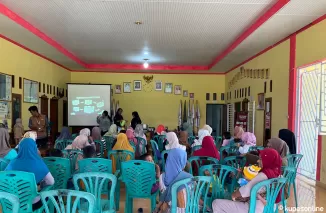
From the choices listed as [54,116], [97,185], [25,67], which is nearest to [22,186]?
[97,185]

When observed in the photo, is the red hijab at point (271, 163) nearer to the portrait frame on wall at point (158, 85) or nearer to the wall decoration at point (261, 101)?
the wall decoration at point (261, 101)

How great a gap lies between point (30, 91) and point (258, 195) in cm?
745

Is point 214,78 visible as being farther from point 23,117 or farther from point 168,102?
point 23,117

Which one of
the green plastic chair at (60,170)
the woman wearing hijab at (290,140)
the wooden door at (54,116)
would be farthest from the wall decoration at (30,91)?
the woman wearing hijab at (290,140)

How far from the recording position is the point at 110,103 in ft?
38.7

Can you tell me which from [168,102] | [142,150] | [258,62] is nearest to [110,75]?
[168,102]

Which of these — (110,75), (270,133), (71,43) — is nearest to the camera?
(270,133)

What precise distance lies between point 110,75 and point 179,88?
2.95 m

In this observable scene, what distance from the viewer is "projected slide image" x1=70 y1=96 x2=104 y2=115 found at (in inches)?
Result: 453

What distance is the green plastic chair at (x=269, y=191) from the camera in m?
2.62

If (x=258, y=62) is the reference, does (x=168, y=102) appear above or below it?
below

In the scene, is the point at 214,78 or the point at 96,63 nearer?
the point at 96,63

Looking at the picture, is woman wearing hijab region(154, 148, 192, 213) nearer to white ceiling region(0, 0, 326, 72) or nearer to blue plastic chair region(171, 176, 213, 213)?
blue plastic chair region(171, 176, 213, 213)

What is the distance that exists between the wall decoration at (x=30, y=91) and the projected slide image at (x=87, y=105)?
8.42 feet
